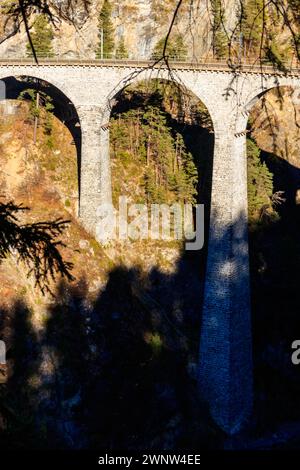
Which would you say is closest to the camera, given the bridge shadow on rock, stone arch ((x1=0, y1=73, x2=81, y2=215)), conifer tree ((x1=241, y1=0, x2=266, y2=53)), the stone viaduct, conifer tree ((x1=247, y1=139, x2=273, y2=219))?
conifer tree ((x1=241, y1=0, x2=266, y2=53))

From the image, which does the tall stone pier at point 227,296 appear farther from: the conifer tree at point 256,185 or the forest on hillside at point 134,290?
the conifer tree at point 256,185

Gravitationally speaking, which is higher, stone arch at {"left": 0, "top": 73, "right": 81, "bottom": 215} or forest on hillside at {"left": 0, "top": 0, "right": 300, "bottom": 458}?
stone arch at {"left": 0, "top": 73, "right": 81, "bottom": 215}

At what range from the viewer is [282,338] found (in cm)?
3766

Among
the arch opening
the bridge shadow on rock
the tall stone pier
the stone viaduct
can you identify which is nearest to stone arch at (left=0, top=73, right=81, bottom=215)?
the stone viaduct

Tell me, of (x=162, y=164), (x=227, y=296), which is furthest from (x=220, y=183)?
(x=162, y=164)

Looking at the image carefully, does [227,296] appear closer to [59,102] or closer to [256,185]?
[256,185]

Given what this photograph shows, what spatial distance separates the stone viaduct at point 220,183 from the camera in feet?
99.2

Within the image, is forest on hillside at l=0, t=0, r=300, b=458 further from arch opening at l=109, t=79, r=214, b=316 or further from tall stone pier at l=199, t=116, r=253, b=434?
tall stone pier at l=199, t=116, r=253, b=434

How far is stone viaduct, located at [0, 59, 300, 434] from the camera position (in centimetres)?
3023

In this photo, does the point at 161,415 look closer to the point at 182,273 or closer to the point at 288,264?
the point at 182,273

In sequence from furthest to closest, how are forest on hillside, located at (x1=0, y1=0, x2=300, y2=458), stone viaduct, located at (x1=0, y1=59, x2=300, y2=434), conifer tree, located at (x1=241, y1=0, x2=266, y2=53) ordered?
stone viaduct, located at (x1=0, y1=59, x2=300, y2=434), forest on hillside, located at (x1=0, y1=0, x2=300, y2=458), conifer tree, located at (x1=241, y1=0, x2=266, y2=53)

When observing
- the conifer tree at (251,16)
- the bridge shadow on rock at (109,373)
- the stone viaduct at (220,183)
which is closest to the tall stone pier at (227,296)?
the stone viaduct at (220,183)

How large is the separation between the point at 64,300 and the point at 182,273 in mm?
9458

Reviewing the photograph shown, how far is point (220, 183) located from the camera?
→ 30.7 m
